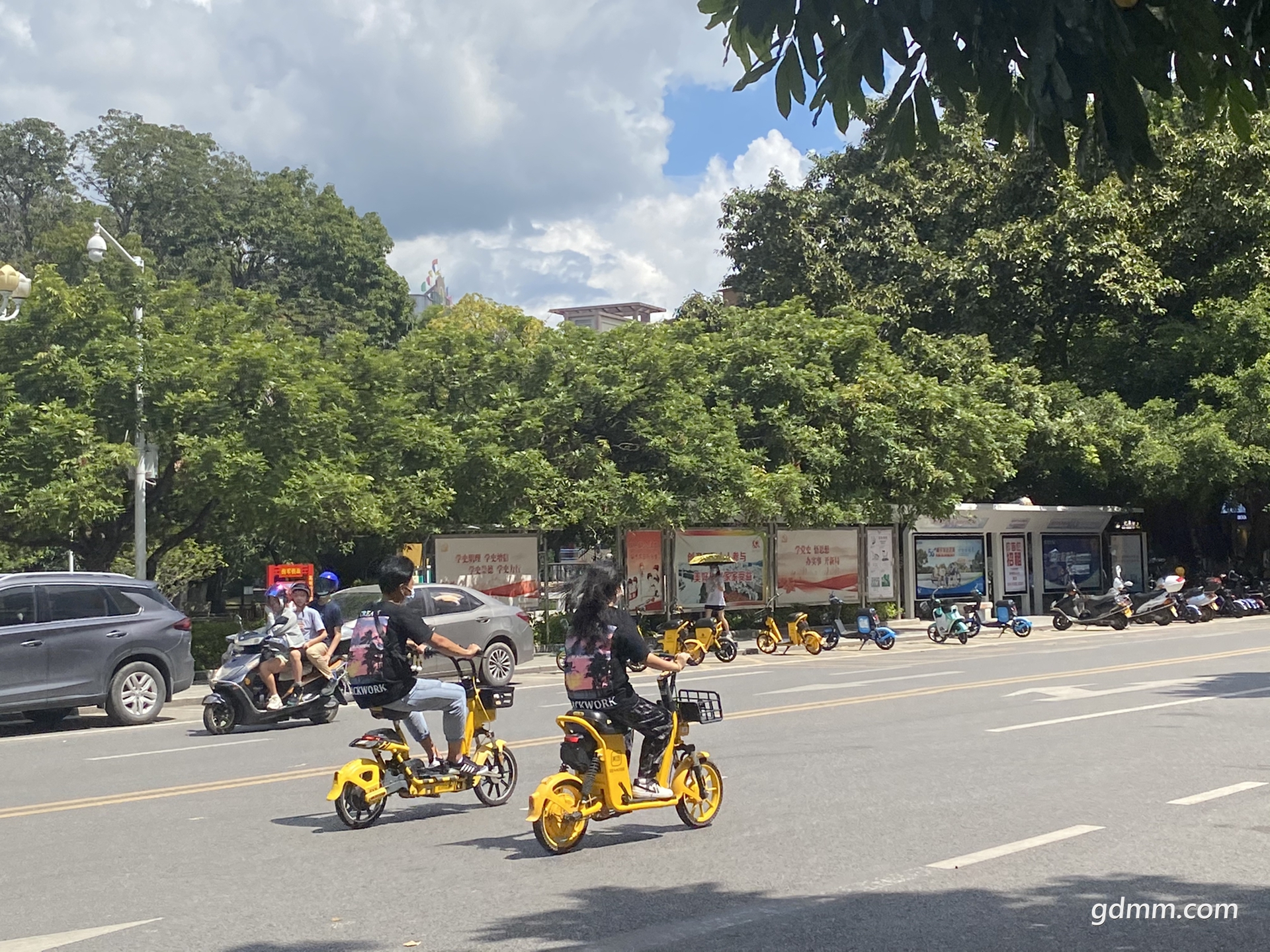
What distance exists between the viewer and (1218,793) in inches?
358

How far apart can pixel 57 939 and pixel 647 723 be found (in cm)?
329

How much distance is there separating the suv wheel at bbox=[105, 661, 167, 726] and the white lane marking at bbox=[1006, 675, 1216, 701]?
10175 mm

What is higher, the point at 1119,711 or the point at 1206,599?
the point at 1206,599

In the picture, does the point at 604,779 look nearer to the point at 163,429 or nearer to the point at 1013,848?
the point at 1013,848

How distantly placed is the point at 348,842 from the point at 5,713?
898 cm

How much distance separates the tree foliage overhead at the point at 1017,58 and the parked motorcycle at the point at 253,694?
11.2 m

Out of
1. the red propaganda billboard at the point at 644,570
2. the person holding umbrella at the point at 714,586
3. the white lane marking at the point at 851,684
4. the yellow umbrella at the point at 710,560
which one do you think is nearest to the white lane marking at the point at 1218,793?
the white lane marking at the point at 851,684

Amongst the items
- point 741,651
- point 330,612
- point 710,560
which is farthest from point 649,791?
point 741,651

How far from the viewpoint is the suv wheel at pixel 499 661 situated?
1950cm

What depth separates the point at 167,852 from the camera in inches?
309

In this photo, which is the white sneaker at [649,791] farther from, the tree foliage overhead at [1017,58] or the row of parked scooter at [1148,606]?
the row of parked scooter at [1148,606]

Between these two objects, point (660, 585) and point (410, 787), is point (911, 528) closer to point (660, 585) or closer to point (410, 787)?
point (660, 585)

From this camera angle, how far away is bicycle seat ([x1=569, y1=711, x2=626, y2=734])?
302 inches

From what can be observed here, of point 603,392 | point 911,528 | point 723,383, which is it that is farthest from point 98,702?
point 911,528
